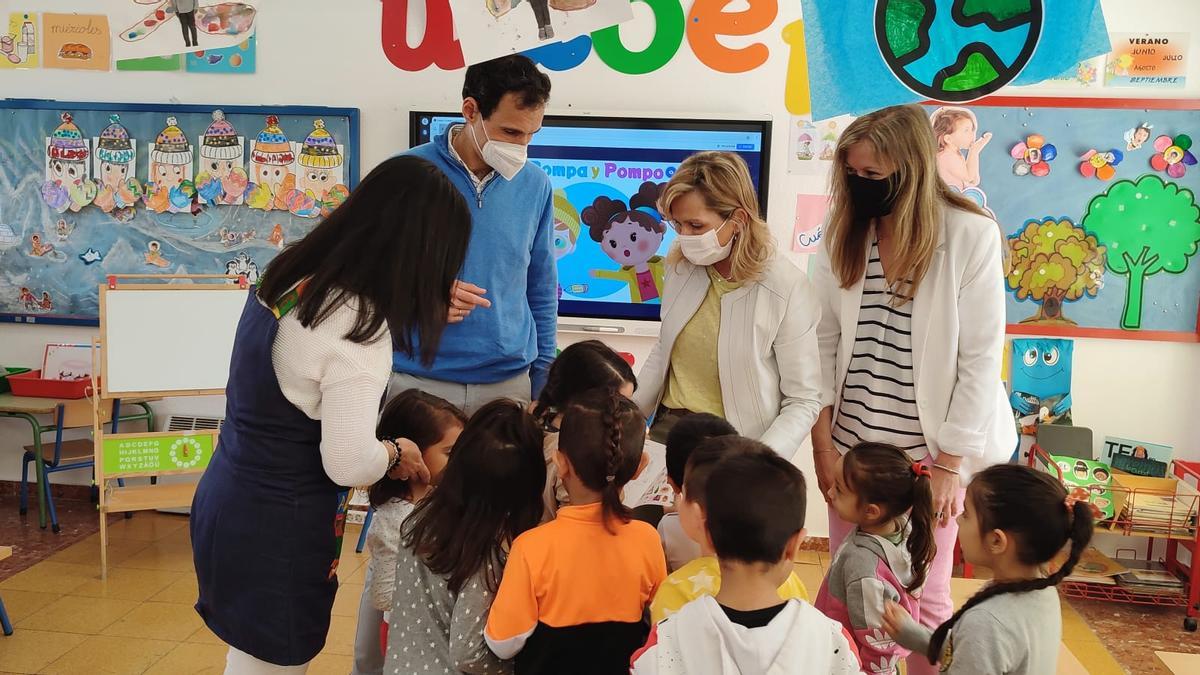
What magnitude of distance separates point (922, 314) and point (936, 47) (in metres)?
1.96

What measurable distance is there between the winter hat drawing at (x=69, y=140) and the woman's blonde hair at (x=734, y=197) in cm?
345

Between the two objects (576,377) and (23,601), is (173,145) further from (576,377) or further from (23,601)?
(576,377)

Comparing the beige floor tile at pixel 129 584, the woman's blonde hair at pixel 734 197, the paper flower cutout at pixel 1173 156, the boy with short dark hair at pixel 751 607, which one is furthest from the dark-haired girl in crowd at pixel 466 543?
the paper flower cutout at pixel 1173 156

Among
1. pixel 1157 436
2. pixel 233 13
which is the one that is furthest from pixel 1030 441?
pixel 233 13

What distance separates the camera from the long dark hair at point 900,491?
6.18ft

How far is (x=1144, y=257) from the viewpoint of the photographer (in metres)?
3.84

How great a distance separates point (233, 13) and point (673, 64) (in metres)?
1.99

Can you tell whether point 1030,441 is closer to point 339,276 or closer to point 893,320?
point 893,320

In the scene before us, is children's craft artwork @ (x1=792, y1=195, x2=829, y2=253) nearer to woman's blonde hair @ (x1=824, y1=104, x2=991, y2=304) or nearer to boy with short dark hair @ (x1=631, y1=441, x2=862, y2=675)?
woman's blonde hair @ (x1=824, y1=104, x2=991, y2=304)

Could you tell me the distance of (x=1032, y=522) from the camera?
→ 5.37 ft

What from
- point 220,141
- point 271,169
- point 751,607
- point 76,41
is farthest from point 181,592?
point 751,607

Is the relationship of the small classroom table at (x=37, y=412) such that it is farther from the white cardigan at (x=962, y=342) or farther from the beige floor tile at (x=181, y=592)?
the white cardigan at (x=962, y=342)

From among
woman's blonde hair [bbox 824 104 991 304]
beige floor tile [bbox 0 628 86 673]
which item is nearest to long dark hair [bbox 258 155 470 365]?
woman's blonde hair [bbox 824 104 991 304]

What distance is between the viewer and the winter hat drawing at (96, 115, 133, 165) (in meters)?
4.29
